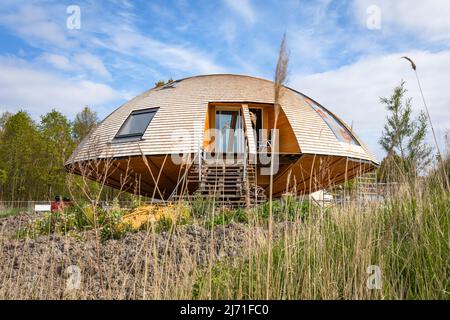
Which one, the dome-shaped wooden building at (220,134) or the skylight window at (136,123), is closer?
the dome-shaped wooden building at (220,134)

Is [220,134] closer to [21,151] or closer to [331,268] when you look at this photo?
[331,268]

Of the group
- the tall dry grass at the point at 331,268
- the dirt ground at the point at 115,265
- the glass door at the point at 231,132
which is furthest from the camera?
the glass door at the point at 231,132

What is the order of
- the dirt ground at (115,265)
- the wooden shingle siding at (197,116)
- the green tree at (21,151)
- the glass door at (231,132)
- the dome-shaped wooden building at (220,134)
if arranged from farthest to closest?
the green tree at (21,151), the glass door at (231,132), the wooden shingle siding at (197,116), the dome-shaped wooden building at (220,134), the dirt ground at (115,265)

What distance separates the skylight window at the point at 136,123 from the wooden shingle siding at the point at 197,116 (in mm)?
207

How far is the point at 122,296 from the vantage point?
9.63ft

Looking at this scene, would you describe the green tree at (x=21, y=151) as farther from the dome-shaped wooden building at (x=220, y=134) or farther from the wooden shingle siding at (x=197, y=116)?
the wooden shingle siding at (x=197, y=116)

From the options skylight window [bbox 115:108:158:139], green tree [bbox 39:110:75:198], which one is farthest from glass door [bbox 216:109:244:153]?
green tree [bbox 39:110:75:198]

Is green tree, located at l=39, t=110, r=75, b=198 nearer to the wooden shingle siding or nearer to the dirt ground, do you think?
the wooden shingle siding

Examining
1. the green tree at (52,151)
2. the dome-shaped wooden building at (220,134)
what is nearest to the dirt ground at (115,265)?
the dome-shaped wooden building at (220,134)

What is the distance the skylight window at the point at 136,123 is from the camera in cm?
1433

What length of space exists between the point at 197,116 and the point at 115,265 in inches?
411

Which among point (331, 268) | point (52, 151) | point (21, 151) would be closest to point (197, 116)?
point (331, 268)

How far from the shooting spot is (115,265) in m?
3.79
